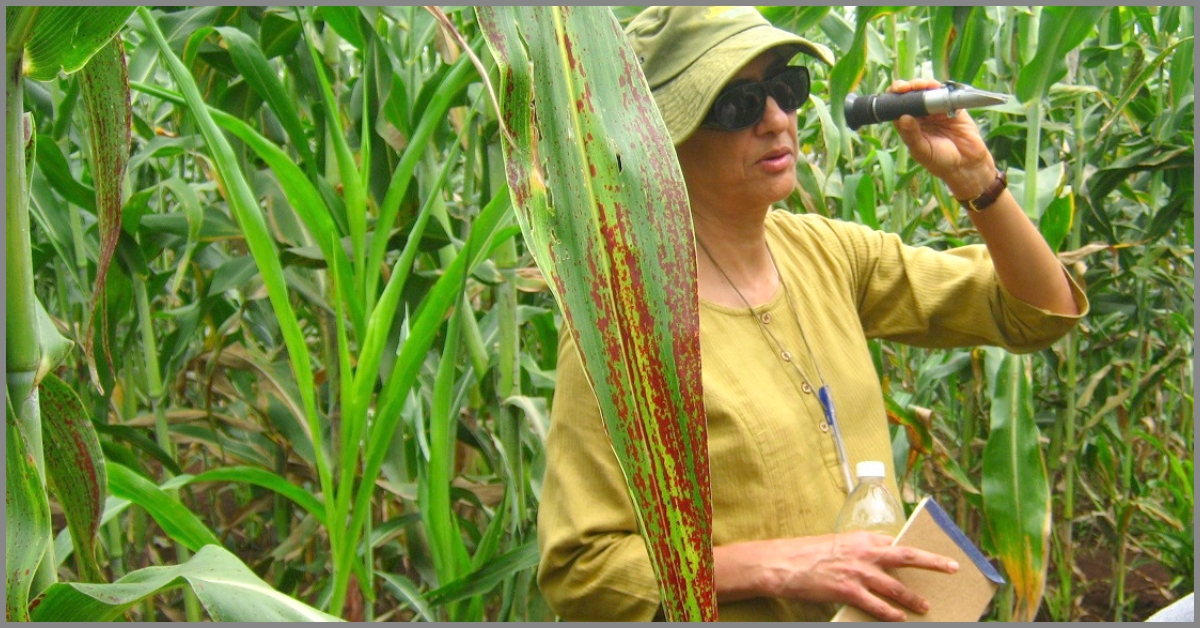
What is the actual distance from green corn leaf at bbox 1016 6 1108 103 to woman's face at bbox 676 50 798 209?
0.53 metres

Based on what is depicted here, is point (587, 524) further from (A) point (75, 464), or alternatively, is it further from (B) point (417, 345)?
(A) point (75, 464)

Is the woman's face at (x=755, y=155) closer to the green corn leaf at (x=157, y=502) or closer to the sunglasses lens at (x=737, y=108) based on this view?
the sunglasses lens at (x=737, y=108)

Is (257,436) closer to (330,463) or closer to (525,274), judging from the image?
(330,463)

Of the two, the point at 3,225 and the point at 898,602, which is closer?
the point at 3,225

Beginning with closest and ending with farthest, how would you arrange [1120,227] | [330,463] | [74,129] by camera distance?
1. [330,463]
2. [74,129]
3. [1120,227]

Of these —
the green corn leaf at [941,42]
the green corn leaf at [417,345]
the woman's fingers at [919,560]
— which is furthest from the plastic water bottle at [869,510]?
the green corn leaf at [941,42]

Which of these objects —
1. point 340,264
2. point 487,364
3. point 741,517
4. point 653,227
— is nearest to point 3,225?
point 653,227

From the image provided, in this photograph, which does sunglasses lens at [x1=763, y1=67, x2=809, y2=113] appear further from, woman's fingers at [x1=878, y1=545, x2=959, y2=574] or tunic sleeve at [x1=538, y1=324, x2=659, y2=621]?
woman's fingers at [x1=878, y1=545, x2=959, y2=574]

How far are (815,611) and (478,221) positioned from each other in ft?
1.51

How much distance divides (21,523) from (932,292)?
3.02 feet

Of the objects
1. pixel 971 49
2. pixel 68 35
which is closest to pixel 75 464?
pixel 68 35

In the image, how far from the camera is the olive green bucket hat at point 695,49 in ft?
2.89

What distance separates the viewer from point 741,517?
90cm

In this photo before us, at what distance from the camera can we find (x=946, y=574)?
0.74m
